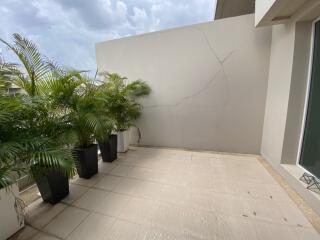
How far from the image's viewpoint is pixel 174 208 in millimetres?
1537

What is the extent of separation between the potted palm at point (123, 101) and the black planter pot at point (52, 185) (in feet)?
3.66

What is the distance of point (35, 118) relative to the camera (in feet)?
4.65

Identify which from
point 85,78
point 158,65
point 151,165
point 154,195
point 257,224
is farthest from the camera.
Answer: point 158,65

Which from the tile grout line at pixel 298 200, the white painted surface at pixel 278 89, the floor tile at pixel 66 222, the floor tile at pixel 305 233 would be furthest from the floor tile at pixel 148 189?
the white painted surface at pixel 278 89

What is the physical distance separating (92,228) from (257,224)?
147 centimetres

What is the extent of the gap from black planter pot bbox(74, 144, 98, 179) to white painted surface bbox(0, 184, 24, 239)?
751mm

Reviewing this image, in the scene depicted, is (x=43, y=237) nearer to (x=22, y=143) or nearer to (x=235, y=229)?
(x=22, y=143)

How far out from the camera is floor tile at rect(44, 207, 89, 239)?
51.5 inches

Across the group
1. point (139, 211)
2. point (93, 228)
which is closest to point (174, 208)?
point (139, 211)

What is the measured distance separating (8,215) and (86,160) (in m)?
0.89

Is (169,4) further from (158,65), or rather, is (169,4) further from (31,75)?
(31,75)

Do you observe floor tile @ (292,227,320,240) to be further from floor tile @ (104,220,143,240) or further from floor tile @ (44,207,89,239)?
floor tile @ (44,207,89,239)

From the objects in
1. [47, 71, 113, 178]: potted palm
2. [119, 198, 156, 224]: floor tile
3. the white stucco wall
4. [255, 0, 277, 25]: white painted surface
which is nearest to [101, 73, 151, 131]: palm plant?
the white stucco wall

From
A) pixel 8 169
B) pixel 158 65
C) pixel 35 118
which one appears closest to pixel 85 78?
pixel 35 118
